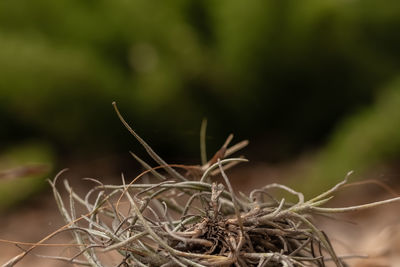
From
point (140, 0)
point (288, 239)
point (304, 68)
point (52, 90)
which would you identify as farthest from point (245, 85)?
point (288, 239)

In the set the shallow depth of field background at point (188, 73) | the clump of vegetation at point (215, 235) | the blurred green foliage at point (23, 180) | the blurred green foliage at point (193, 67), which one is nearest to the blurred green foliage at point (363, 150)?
the shallow depth of field background at point (188, 73)

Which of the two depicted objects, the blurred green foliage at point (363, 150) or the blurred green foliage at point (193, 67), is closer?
the blurred green foliage at point (363, 150)

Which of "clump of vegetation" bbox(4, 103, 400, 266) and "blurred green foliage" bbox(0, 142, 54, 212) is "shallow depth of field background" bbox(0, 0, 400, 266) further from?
"clump of vegetation" bbox(4, 103, 400, 266)

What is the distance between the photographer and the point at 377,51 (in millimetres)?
1560

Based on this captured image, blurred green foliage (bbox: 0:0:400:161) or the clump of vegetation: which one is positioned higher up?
blurred green foliage (bbox: 0:0:400:161)

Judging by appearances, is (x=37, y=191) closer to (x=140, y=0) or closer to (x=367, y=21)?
(x=140, y=0)

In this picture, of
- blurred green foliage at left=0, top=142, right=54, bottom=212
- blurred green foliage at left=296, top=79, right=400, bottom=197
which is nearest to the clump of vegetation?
blurred green foliage at left=296, top=79, right=400, bottom=197

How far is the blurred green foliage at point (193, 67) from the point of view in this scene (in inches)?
59.4

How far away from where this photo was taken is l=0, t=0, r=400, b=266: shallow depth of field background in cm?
150

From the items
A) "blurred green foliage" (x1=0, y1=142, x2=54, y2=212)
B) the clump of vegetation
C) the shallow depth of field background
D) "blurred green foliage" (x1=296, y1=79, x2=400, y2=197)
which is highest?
the shallow depth of field background

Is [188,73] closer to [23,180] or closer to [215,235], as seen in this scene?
[23,180]

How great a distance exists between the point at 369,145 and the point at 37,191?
80cm

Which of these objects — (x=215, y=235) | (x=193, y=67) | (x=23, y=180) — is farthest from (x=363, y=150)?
(x=215, y=235)

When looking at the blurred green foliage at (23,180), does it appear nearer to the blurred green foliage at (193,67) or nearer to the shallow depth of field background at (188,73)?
the shallow depth of field background at (188,73)
